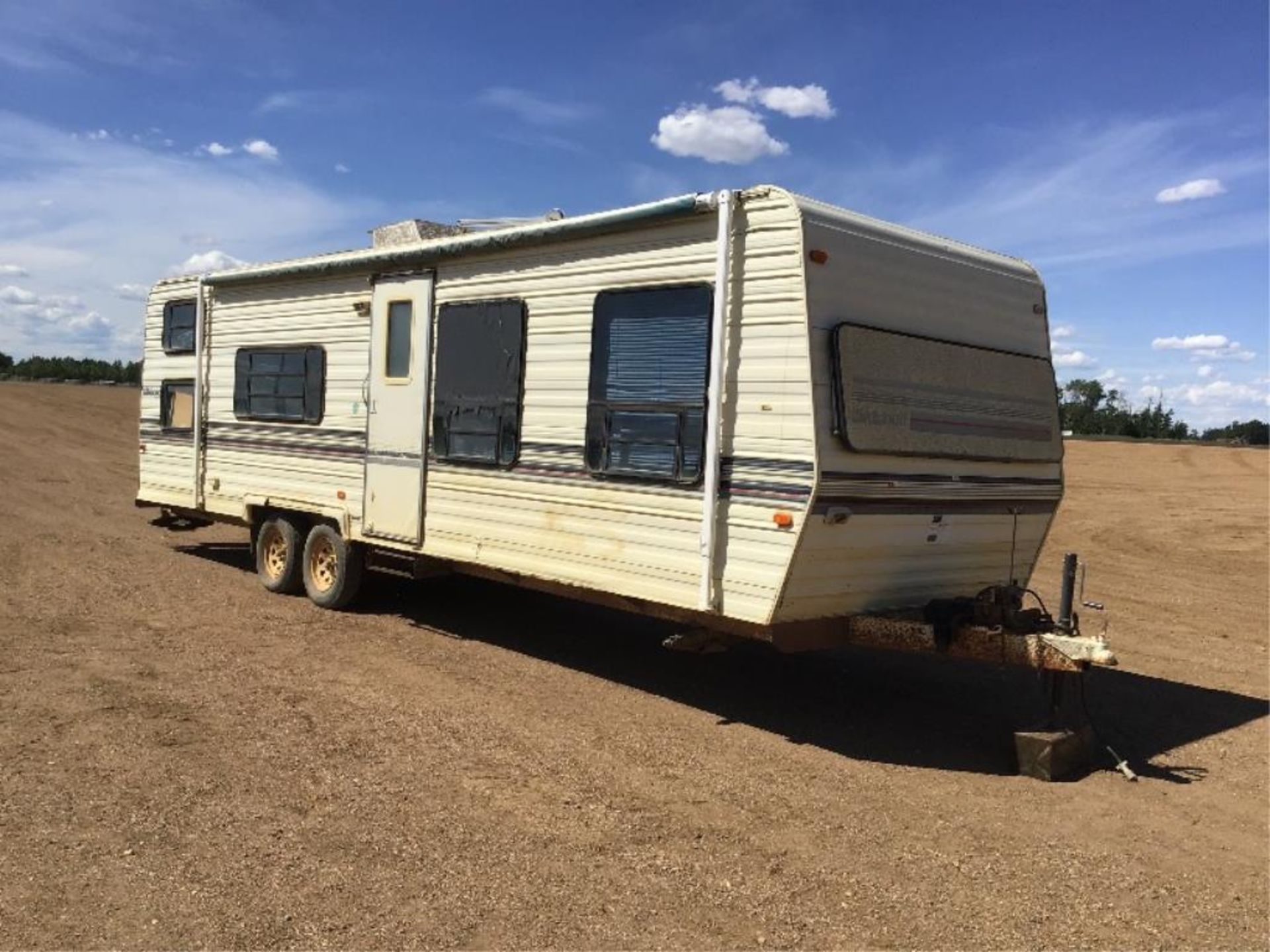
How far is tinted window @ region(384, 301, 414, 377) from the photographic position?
27.5 feet

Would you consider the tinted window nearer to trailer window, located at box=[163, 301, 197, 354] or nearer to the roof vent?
the roof vent

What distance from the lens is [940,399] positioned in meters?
6.29

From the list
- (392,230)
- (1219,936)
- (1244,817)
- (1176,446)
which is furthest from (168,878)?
(1176,446)

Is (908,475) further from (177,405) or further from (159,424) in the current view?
(159,424)

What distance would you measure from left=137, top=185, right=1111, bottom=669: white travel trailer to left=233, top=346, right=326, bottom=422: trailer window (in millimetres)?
349

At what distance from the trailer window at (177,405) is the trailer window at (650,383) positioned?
6.01 metres

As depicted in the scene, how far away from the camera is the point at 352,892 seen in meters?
3.98

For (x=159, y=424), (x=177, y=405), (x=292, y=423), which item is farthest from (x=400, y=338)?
(x=159, y=424)

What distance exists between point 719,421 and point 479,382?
2333 mm

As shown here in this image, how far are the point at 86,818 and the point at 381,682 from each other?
8.31ft

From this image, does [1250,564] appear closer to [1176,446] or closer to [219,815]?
[219,815]

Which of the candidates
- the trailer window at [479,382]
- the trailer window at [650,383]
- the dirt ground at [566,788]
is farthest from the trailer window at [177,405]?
the trailer window at [650,383]

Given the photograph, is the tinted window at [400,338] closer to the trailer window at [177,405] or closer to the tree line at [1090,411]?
the trailer window at [177,405]

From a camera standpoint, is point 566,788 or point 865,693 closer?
point 566,788
